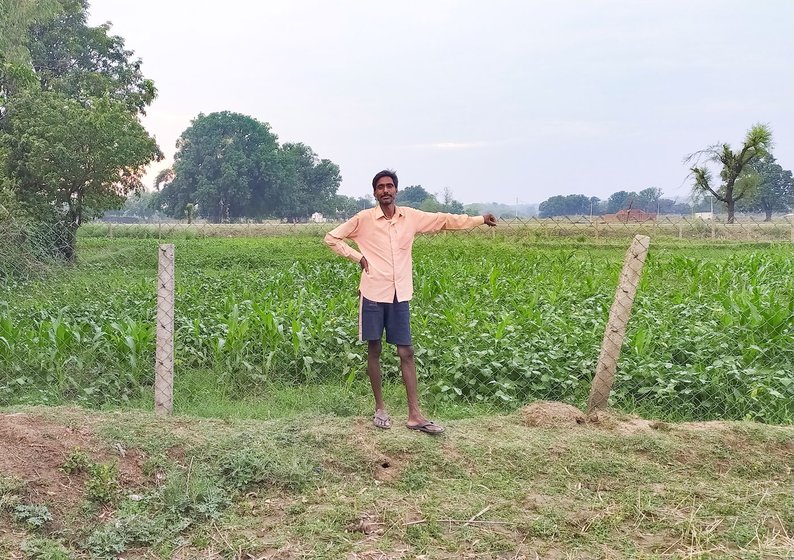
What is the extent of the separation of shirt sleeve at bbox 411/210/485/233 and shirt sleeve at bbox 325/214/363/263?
45 centimetres

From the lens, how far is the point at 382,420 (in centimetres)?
432

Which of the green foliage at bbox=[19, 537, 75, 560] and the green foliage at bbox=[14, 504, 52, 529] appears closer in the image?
the green foliage at bbox=[19, 537, 75, 560]

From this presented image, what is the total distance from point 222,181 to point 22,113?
39879 mm

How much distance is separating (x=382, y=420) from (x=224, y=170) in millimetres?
55138

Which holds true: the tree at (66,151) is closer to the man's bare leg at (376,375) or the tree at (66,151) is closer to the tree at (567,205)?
the man's bare leg at (376,375)

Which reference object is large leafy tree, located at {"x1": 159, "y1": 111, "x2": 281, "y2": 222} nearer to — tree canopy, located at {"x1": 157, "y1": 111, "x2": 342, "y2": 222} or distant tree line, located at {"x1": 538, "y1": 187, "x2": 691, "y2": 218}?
tree canopy, located at {"x1": 157, "y1": 111, "x2": 342, "y2": 222}

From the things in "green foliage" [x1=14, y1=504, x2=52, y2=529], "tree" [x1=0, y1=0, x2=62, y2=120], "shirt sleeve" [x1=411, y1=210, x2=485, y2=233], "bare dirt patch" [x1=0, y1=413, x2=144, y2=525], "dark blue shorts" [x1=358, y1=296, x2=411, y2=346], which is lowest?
"green foliage" [x1=14, y1=504, x2=52, y2=529]

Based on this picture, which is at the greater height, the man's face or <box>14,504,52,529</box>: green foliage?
the man's face

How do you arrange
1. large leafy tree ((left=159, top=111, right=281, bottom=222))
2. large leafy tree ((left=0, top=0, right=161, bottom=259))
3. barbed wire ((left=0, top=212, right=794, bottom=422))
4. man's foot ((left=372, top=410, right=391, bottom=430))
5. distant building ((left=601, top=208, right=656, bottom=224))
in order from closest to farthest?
man's foot ((left=372, top=410, right=391, bottom=430)) < barbed wire ((left=0, top=212, right=794, bottom=422)) < large leafy tree ((left=0, top=0, right=161, bottom=259)) < distant building ((left=601, top=208, right=656, bottom=224)) < large leafy tree ((left=159, top=111, right=281, bottom=222))

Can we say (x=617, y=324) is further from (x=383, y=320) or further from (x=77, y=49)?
(x=77, y=49)

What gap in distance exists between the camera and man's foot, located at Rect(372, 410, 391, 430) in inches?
169

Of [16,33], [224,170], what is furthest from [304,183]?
[16,33]

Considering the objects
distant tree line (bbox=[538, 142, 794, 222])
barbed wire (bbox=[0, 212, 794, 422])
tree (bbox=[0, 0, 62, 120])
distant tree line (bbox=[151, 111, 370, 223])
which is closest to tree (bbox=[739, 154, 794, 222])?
distant tree line (bbox=[538, 142, 794, 222])

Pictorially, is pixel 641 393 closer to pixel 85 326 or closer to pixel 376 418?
pixel 376 418
